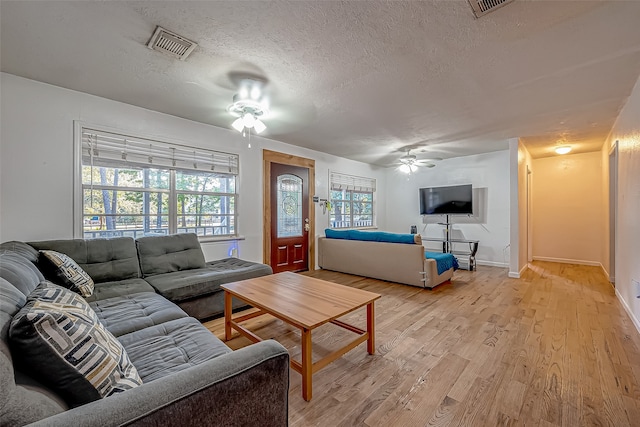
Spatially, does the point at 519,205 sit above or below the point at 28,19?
below

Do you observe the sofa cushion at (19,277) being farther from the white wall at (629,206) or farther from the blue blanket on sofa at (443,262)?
the white wall at (629,206)

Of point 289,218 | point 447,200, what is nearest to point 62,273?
point 289,218

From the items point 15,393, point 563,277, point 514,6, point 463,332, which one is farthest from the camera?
point 563,277

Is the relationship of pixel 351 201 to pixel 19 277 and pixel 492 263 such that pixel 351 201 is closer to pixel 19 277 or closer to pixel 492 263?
pixel 492 263

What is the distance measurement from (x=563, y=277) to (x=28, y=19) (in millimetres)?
7015

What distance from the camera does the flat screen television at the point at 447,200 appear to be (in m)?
5.54

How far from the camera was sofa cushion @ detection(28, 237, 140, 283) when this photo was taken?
8.20ft

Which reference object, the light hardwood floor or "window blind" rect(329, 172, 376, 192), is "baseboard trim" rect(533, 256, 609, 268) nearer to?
the light hardwood floor

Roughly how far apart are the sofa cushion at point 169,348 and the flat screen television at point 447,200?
5.45m

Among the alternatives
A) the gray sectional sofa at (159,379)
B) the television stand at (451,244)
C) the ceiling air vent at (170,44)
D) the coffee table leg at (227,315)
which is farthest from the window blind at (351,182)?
→ the gray sectional sofa at (159,379)

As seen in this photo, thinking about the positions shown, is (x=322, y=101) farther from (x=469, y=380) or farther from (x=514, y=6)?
(x=469, y=380)

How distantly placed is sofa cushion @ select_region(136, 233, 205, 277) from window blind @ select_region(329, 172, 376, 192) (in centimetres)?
325

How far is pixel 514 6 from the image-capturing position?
1592mm

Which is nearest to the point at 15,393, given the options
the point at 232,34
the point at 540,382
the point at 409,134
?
the point at 232,34
